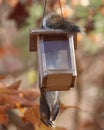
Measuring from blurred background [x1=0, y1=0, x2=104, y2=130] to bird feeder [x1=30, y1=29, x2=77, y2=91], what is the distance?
2.23 metres

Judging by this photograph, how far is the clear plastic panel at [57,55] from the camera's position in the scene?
7.34 feet

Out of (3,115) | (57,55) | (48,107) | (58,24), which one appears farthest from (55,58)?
(3,115)

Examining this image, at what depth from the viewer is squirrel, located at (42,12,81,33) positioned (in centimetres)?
222

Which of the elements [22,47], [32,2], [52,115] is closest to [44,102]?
[52,115]

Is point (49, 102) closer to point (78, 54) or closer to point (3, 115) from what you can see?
point (3, 115)

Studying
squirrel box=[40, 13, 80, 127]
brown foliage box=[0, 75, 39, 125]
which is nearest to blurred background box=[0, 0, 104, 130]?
brown foliage box=[0, 75, 39, 125]

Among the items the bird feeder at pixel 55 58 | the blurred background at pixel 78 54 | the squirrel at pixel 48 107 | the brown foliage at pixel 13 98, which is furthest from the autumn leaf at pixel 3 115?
the blurred background at pixel 78 54

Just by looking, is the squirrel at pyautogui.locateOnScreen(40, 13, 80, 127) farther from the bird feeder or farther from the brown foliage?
the brown foliage

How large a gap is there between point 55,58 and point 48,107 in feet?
0.80

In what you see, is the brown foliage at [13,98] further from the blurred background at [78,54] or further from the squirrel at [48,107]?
the blurred background at [78,54]

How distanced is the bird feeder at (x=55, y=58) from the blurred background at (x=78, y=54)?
223 centimetres

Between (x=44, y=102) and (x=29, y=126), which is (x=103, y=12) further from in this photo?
(x=44, y=102)

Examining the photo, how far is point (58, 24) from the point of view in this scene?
2240 millimetres

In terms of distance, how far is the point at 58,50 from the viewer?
228 cm
